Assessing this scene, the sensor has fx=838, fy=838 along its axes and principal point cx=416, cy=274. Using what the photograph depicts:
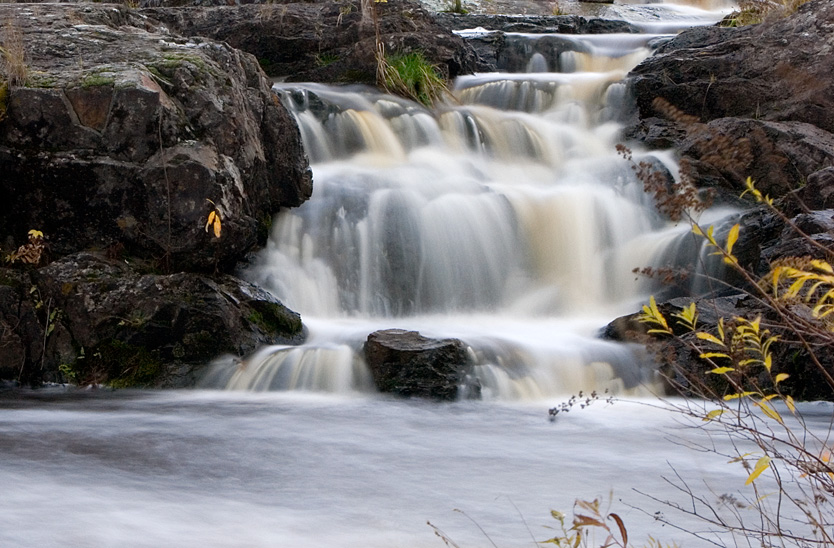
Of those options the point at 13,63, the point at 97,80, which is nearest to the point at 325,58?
the point at 97,80

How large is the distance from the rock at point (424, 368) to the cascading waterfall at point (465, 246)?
0.40 feet

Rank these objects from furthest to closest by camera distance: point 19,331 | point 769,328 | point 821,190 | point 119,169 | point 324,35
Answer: point 324,35 < point 821,190 < point 119,169 < point 19,331 < point 769,328

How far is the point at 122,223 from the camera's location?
634 cm

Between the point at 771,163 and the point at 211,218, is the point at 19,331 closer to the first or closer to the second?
the point at 211,218

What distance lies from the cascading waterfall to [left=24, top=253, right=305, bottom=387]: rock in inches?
10.0

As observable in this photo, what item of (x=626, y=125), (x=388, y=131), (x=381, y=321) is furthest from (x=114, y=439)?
(x=626, y=125)

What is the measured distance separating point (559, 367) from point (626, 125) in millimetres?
5132

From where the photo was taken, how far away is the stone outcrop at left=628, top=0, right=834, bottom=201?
28.6 ft

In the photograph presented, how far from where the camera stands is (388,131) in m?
9.41

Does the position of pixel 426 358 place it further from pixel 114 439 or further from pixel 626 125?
pixel 626 125

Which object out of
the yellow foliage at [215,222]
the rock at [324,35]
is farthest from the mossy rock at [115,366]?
the rock at [324,35]

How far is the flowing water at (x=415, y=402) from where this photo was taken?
11.4ft

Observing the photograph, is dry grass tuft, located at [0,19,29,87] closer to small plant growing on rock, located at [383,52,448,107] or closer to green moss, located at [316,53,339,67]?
small plant growing on rock, located at [383,52,448,107]

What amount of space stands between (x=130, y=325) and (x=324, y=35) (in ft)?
22.5
